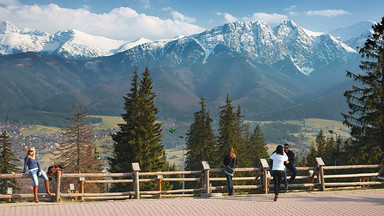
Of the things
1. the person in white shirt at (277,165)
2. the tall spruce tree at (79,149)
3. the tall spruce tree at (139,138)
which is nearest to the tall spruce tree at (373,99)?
the person in white shirt at (277,165)

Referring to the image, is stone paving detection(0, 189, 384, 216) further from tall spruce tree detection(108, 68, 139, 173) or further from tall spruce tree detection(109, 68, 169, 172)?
tall spruce tree detection(108, 68, 139, 173)

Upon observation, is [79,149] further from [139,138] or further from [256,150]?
[256,150]

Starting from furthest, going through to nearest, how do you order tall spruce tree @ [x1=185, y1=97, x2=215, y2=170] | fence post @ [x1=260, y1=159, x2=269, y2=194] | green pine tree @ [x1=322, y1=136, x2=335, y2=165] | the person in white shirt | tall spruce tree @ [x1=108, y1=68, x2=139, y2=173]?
green pine tree @ [x1=322, y1=136, x2=335, y2=165] < tall spruce tree @ [x1=185, y1=97, x2=215, y2=170] < tall spruce tree @ [x1=108, y1=68, x2=139, y2=173] < fence post @ [x1=260, y1=159, x2=269, y2=194] < the person in white shirt

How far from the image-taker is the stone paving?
51.5 feet

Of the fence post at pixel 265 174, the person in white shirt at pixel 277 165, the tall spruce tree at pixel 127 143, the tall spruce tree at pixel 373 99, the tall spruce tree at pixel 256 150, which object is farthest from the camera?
the tall spruce tree at pixel 256 150

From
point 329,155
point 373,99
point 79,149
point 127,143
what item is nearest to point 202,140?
point 127,143

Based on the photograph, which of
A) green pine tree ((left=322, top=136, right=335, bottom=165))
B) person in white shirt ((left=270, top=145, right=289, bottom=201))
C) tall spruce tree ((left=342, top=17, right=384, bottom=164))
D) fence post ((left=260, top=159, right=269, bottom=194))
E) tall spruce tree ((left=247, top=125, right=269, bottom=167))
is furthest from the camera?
tall spruce tree ((left=247, top=125, right=269, bottom=167))

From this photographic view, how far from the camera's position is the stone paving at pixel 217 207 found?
1569cm

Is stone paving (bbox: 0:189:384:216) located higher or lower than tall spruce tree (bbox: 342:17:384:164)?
lower

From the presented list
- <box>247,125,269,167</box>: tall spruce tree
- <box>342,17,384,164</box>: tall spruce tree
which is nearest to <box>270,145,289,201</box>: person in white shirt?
<box>342,17,384,164</box>: tall spruce tree

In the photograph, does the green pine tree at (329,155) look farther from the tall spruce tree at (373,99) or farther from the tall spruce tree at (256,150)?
the tall spruce tree at (373,99)

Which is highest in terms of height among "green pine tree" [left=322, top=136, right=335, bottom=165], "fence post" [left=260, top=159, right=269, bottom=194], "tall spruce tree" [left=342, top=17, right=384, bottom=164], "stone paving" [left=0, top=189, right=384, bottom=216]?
"tall spruce tree" [left=342, top=17, right=384, bottom=164]

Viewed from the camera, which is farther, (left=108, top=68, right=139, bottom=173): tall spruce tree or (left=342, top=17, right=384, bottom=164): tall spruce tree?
(left=108, top=68, right=139, bottom=173): tall spruce tree

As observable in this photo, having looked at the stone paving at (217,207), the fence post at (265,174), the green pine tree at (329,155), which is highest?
the fence post at (265,174)
